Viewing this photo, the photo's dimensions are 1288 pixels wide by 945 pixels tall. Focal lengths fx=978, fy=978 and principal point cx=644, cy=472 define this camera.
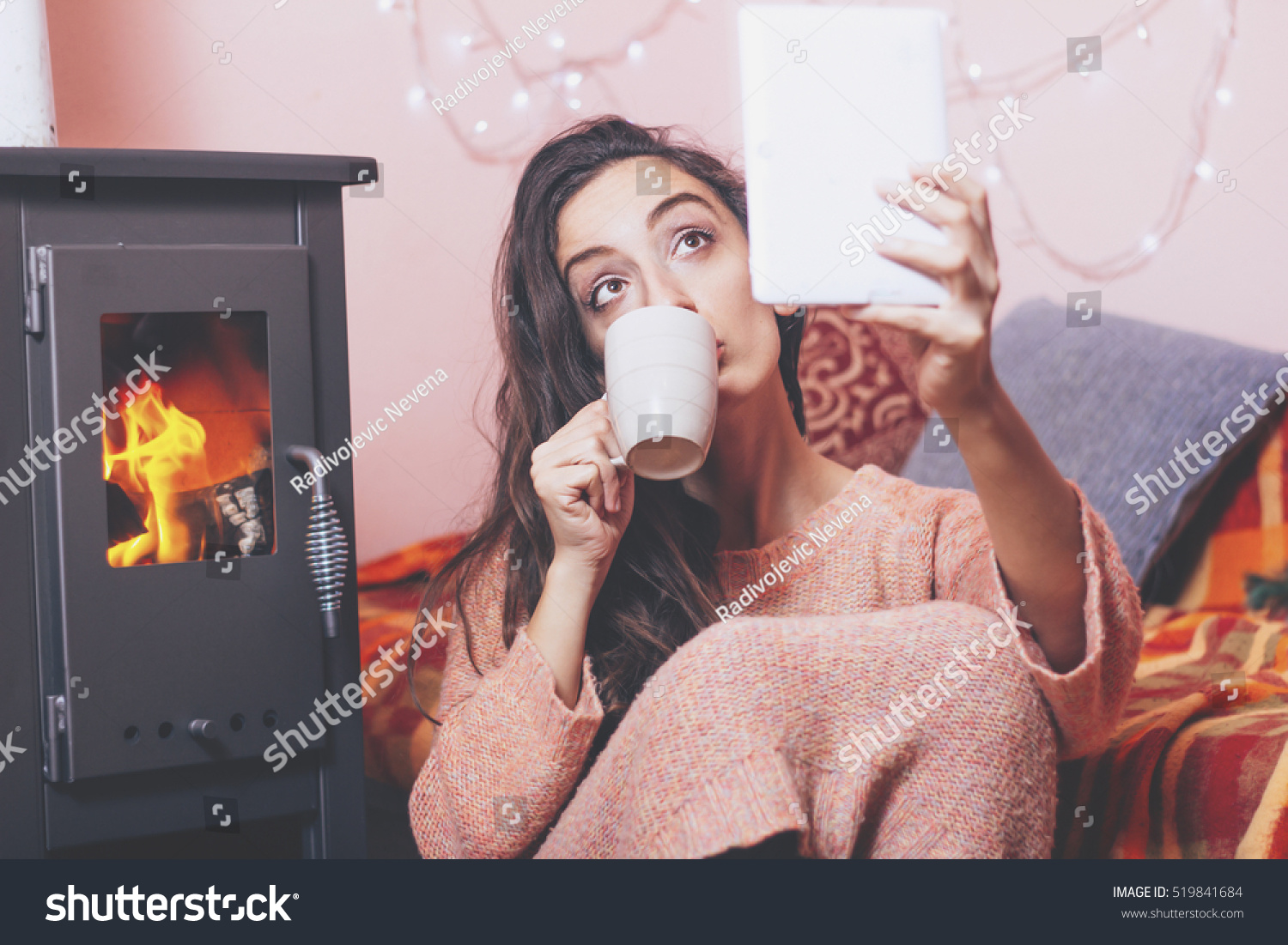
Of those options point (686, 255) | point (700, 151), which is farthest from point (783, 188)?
point (700, 151)

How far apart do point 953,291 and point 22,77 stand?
2.81 ft

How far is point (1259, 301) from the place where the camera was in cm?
136

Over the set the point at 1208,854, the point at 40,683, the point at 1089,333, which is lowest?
the point at 1208,854

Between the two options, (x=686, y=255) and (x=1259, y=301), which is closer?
(x=686, y=255)

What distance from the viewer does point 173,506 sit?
813 millimetres

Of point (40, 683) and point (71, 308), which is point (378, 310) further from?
point (40, 683)

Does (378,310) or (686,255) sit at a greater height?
(378,310)

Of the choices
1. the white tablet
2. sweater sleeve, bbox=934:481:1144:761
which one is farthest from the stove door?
sweater sleeve, bbox=934:481:1144:761

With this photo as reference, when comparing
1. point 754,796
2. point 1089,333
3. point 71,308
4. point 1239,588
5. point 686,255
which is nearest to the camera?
point 754,796

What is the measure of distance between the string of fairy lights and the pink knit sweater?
817 mm

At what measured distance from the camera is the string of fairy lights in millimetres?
1306

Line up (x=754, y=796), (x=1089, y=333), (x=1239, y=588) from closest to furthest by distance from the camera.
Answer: (x=754, y=796) → (x=1239, y=588) → (x=1089, y=333)

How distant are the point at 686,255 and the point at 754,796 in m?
0.50

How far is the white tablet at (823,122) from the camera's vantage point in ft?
2.29
